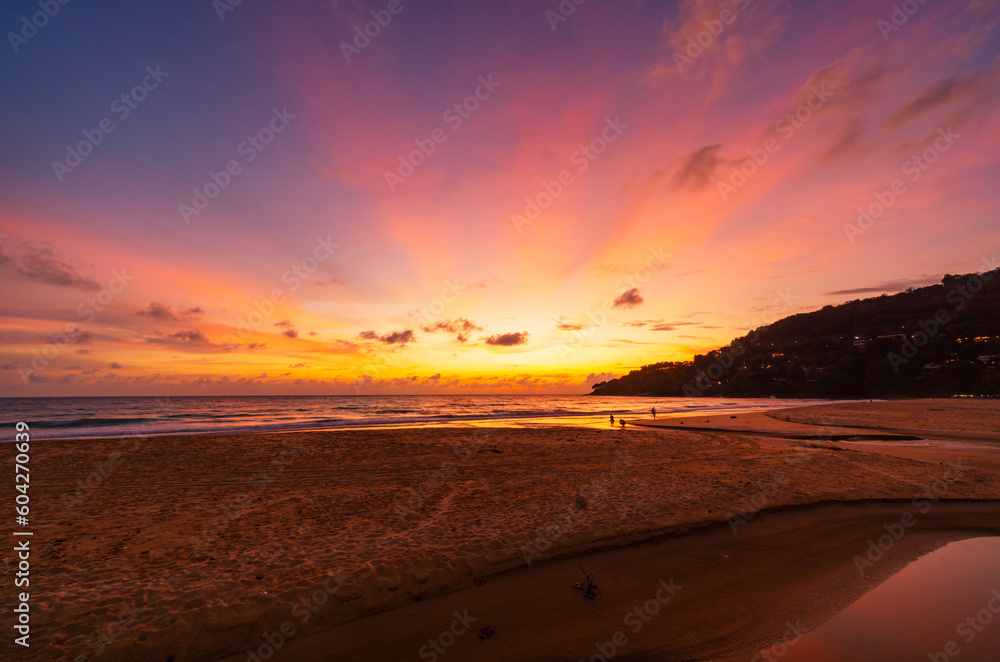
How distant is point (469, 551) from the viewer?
730 cm

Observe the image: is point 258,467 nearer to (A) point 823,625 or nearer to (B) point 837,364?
(A) point 823,625

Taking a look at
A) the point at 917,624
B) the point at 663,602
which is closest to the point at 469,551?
the point at 663,602

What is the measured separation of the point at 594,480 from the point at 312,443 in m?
17.7

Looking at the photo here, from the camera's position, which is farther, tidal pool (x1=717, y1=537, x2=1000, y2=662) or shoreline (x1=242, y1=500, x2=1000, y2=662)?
shoreline (x1=242, y1=500, x2=1000, y2=662)

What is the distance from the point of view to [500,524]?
876 cm

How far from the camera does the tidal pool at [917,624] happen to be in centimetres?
471

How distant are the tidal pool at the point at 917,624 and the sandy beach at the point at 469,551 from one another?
0.30 meters

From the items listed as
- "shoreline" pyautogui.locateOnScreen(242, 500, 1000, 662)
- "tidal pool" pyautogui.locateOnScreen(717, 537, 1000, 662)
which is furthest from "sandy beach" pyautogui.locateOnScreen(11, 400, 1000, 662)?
"tidal pool" pyautogui.locateOnScreen(717, 537, 1000, 662)

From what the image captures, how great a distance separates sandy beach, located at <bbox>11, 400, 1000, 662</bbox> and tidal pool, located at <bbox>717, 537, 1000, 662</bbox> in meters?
0.30

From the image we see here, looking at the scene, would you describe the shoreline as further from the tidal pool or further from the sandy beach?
the tidal pool

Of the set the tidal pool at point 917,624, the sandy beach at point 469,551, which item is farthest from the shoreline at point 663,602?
the tidal pool at point 917,624

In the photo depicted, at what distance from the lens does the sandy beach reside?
5145 millimetres

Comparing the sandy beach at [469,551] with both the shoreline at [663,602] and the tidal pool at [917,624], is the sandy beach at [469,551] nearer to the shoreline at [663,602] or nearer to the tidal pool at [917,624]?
the shoreline at [663,602]

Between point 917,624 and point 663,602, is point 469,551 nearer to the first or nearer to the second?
point 663,602
